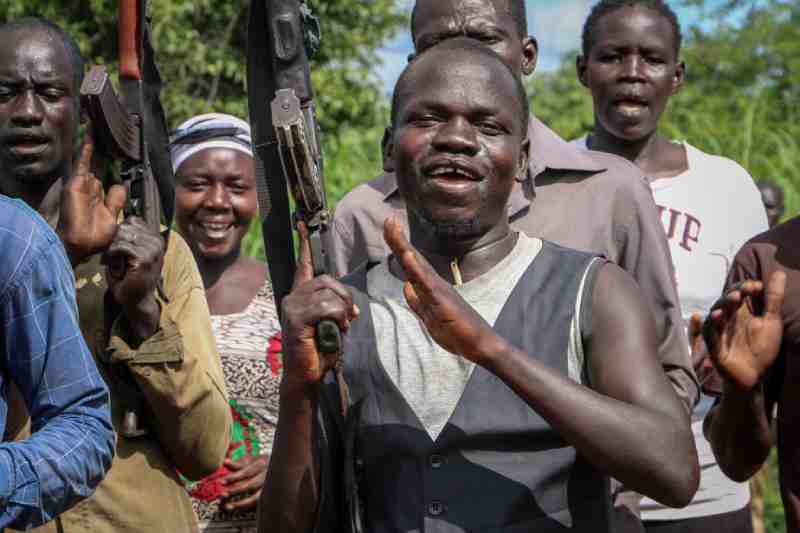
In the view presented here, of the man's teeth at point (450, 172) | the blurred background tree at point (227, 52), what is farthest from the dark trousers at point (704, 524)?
the blurred background tree at point (227, 52)

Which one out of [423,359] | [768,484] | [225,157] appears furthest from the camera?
[768,484]

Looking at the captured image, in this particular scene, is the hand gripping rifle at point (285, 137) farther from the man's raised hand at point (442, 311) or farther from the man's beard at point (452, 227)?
the man's beard at point (452, 227)

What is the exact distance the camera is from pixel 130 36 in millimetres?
3941

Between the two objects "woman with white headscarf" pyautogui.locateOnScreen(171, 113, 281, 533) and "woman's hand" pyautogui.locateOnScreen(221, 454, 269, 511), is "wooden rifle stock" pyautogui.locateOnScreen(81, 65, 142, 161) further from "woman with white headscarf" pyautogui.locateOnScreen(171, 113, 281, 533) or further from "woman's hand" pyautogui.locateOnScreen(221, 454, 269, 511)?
"woman's hand" pyautogui.locateOnScreen(221, 454, 269, 511)

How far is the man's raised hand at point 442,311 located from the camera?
9.09 feet

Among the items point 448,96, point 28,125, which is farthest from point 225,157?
point 448,96

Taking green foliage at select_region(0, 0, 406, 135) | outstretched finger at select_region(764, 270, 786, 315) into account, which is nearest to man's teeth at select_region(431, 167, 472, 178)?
outstretched finger at select_region(764, 270, 786, 315)

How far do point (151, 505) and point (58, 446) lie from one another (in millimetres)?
1005

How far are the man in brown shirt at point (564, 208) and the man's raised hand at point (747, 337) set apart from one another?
0.20 meters

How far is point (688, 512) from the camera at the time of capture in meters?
4.59

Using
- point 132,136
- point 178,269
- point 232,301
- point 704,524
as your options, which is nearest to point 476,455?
point 178,269

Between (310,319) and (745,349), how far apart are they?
3.98ft

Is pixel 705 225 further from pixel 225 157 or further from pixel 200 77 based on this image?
pixel 200 77

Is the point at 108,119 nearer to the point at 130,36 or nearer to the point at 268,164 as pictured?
the point at 130,36
